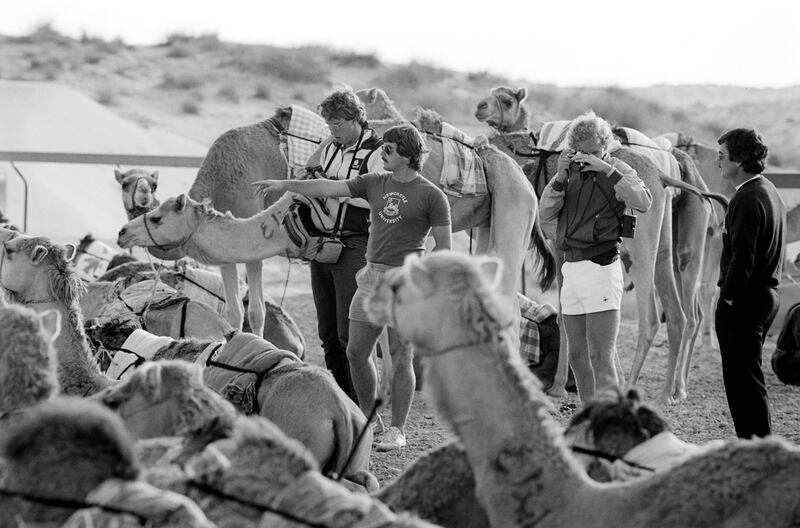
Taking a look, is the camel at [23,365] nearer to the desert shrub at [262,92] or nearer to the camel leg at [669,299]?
the camel leg at [669,299]

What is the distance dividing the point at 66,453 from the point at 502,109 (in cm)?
798

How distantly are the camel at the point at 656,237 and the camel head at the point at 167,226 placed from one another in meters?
2.95

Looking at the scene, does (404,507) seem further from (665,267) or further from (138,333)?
(665,267)

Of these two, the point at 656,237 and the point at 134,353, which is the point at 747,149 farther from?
the point at 134,353

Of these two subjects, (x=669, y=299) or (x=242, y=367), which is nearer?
(x=242, y=367)

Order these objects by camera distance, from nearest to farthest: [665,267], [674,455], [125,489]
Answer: [125,489]
[674,455]
[665,267]

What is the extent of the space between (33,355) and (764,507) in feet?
7.45

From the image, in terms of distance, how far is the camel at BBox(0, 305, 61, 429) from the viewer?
377cm

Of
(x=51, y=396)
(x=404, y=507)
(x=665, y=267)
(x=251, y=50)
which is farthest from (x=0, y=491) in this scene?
(x=251, y=50)

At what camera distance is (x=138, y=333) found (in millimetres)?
6676

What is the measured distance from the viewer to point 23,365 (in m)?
3.80

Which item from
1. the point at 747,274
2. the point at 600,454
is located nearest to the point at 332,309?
the point at 747,274

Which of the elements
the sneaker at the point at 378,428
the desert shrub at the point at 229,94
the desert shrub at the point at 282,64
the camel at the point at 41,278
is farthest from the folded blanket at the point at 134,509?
the desert shrub at the point at 282,64

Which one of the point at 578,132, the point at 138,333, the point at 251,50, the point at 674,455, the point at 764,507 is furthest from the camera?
the point at 251,50
